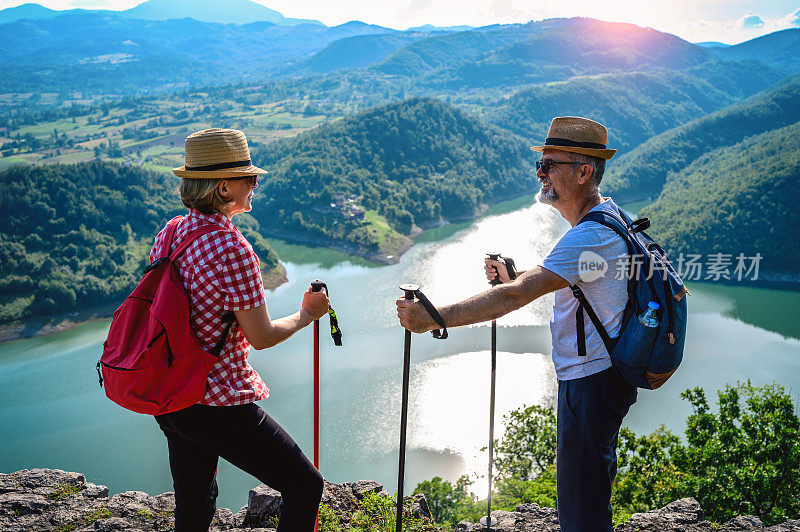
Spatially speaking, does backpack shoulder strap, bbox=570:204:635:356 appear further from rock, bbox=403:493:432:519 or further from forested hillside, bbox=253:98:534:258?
forested hillside, bbox=253:98:534:258

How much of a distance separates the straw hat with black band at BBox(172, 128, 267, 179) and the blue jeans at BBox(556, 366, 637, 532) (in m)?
1.58

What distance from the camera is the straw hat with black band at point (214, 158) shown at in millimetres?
2205

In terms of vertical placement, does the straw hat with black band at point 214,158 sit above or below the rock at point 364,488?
above

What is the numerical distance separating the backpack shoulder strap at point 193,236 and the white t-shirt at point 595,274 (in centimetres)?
126

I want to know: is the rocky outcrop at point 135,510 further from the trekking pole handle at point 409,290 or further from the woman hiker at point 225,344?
the trekking pole handle at point 409,290

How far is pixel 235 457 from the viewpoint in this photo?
2148 mm

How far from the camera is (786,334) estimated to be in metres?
33.3

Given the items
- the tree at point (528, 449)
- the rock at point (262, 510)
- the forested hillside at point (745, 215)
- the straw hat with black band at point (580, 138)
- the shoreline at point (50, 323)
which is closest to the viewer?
the straw hat with black band at point (580, 138)

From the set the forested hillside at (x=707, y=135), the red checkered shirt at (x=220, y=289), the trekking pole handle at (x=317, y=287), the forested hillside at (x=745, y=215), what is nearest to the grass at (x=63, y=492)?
the red checkered shirt at (x=220, y=289)

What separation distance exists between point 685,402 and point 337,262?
33.6m

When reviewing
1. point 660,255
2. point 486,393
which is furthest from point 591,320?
point 486,393

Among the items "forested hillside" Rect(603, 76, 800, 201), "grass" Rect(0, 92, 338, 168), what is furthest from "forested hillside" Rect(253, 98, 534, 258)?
"grass" Rect(0, 92, 338, 168)

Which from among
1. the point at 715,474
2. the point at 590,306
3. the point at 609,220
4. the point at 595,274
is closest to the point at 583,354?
the point at 590,306

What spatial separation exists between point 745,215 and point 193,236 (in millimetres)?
59501
